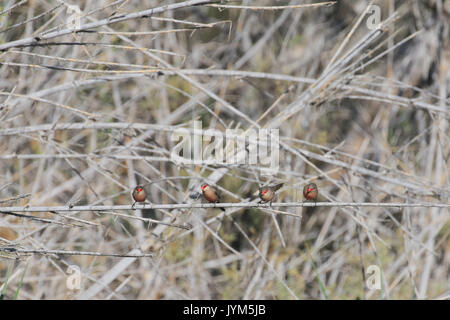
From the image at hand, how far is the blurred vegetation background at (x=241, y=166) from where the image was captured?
3234 mm

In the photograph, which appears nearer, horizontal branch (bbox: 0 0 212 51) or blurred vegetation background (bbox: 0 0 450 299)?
horizontal branch (bbox: 0 0 212 51)

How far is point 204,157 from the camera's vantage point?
334 centimetres

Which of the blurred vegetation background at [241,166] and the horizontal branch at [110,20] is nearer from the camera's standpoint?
the horizontal branch at [110,20]

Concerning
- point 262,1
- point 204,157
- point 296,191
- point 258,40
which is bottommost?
point 296,191

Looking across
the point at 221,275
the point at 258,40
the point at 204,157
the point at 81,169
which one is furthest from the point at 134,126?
the point at 258,40

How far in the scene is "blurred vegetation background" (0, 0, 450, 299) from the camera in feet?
10.6

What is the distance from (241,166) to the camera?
9.40ft

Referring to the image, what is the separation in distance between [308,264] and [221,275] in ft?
2.24
